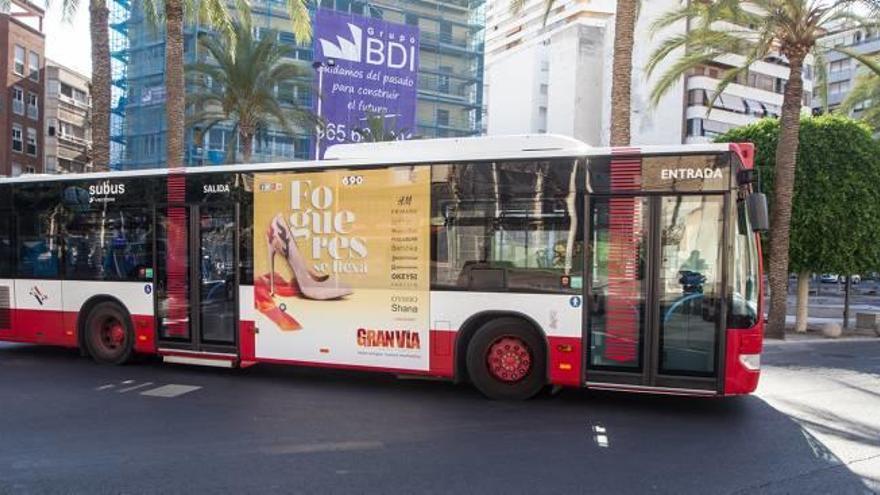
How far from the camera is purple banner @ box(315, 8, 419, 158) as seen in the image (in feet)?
86.3

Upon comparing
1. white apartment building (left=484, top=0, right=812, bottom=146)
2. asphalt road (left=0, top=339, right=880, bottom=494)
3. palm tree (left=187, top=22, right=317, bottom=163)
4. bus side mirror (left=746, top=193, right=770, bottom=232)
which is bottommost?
asphalt road (left=0, top=339, right=880, bottom=494)

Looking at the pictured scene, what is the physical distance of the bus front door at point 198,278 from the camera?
31.0 feet

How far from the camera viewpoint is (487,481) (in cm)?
538

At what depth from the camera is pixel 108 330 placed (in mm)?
10484

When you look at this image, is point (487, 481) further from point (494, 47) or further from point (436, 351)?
point (494, 47)

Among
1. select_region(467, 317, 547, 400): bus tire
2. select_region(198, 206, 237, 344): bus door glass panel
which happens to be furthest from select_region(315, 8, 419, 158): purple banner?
select_region(467, 317, 547, 400): bus tire

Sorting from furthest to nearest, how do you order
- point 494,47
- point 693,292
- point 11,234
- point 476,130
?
1. point 494,47
2. point 476,130
3. point 11,234
4. point 693,292

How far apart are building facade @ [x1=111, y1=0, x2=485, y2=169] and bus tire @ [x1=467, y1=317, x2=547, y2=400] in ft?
110

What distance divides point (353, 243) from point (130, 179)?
12.5 feet

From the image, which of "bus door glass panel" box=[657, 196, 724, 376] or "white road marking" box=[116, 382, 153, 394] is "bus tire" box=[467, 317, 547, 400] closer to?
"bus door glass panel" box=[657, 196, 724, 376]

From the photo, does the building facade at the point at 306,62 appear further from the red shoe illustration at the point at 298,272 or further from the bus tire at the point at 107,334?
the red shoe illustration at the point at 298,272

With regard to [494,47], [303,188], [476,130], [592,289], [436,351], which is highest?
[494,47]

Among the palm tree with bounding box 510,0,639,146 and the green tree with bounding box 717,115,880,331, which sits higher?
the palm tree with bounding box 510,0,639,146

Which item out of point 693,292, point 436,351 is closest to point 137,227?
point 436,351
